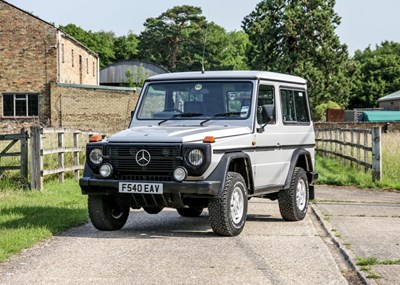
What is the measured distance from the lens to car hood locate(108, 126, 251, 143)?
938cm

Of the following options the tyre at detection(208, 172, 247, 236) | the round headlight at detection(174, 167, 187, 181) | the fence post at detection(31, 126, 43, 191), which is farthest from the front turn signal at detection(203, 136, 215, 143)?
the fence post at detection(31, 126, 43, 191)

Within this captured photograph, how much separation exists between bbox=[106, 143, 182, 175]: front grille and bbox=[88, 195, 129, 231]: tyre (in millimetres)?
593

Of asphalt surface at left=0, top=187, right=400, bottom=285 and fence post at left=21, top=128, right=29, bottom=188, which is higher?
fence post at left=21, top=128, right=29, bottom=188

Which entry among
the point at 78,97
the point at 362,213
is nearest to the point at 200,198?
the point at 362,213

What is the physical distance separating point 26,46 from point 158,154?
132 feet

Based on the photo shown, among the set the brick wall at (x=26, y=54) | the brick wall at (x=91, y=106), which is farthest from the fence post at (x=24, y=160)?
the brick wall at (x=26, y=54)

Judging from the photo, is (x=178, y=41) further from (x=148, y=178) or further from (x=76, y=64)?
(x=148, y=178)

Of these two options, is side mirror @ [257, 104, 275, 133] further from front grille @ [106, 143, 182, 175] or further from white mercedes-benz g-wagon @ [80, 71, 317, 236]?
front grille @ [106, 143, 182, 175]

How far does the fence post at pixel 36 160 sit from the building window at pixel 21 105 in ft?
109

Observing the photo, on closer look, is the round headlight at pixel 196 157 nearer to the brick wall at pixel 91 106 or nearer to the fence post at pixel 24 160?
the fence post at pixel 24 160

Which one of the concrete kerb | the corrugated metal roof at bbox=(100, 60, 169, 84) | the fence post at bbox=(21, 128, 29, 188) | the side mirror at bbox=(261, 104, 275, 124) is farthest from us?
the corrugated metal roof at bbox=(100, 60, 169, 84)

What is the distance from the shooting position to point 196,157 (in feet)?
30.2

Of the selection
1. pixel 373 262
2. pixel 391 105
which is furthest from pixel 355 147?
pixel 391 105

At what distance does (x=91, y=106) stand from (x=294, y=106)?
3693cm
